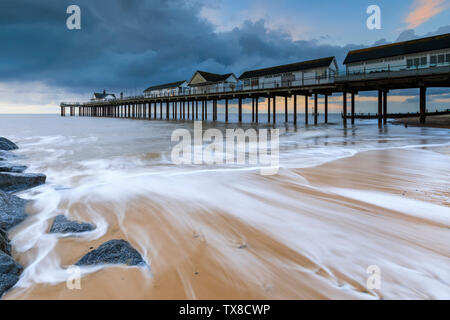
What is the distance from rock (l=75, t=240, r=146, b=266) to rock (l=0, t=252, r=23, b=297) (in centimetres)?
47

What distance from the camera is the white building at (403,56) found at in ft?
69.2

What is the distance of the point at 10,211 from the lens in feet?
11.7

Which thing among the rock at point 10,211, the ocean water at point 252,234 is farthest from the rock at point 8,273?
the rock at point 10,211

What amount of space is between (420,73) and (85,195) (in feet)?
70.1

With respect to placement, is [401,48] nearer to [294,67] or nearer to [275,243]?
[294,67]

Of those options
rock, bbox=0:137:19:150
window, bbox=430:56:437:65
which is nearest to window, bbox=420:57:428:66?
window, bbox=430:56:437:65

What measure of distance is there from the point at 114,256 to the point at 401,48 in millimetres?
29196

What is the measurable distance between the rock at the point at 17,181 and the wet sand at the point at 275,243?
148 cm

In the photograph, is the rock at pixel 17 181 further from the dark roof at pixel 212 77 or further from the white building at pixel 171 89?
the white building at pixel 171 89

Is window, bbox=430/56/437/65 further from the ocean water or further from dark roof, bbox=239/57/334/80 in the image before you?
the ocean water

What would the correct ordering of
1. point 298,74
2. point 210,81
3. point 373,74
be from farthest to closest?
point 210,81 → point 298,74 → point 373,74

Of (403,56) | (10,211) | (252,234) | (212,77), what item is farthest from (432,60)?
(212,77)

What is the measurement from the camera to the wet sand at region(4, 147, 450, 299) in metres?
2.08
